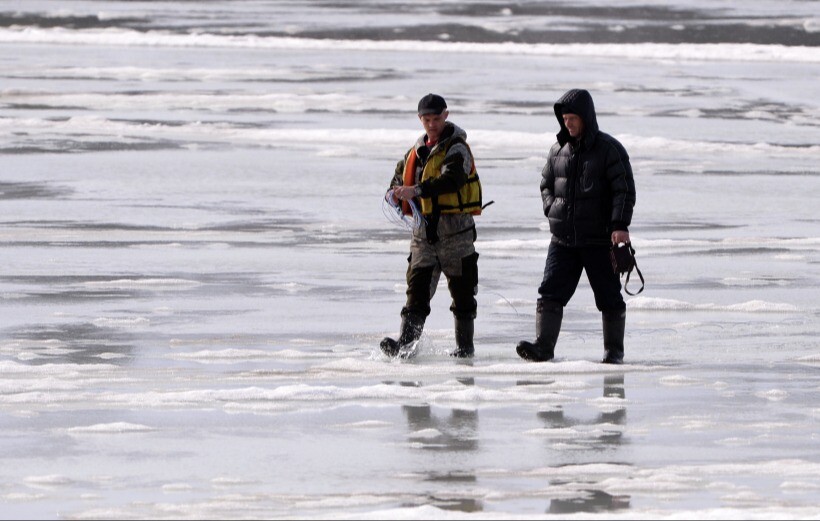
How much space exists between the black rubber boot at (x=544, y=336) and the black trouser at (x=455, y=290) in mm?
350

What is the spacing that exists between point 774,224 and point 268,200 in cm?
439

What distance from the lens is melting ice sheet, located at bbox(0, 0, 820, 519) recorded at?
21.0 feet

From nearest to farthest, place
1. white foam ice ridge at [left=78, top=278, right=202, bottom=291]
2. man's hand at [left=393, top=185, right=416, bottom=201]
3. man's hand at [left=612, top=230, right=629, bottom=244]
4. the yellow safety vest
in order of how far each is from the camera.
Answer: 1. man's hand at [left=612, top=230, right=629, bottom=244]
2. man's hand at [left=393, top=185, right=416, bottom=201]
3. the yellow safety vest
4. white foam ice ridge at [left=78, top=278, right=202, bottom=291]

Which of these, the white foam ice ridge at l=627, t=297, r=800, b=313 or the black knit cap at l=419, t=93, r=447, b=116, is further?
the white foam ice ridge at l=627, t=297, r=800, b=313

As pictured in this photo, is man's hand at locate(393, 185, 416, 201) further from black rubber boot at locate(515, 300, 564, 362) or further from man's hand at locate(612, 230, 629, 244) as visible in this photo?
man's hand at locate(612, 230, 629, 244)

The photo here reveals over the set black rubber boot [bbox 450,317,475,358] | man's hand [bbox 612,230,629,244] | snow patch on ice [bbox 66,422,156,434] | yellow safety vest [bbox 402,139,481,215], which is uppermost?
yellow safety vest [bbox 402,139,481,215]

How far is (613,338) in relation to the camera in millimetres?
8820

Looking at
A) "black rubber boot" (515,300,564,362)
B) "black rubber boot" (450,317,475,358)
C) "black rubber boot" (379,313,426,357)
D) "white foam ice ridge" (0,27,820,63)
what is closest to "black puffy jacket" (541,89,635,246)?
"black rubber boot" (515,300,564,362)

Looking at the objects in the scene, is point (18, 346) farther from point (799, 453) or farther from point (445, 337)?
point (799, 453)

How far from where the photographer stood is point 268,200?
612 inches

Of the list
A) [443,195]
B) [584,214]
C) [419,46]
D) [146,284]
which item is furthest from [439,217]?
[419,46]

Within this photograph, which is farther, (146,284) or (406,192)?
(146,284)

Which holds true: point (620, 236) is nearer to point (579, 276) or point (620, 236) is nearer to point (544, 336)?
point (579, 276)

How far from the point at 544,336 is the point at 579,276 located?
0.39m
